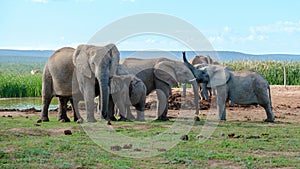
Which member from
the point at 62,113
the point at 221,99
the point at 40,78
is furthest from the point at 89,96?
the point at 40,78

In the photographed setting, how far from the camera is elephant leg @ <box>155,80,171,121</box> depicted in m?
17.3

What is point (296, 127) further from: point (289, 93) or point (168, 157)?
point (289, 93)

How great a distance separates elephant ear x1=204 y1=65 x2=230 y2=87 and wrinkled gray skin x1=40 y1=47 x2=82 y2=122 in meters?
3.78

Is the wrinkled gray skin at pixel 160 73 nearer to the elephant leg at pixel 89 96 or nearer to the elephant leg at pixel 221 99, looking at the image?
the elephant leg at pixel 221 99

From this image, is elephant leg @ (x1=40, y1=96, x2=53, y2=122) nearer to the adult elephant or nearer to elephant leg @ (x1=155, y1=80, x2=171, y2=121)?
the adult elephant

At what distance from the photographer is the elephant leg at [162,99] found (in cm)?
1733

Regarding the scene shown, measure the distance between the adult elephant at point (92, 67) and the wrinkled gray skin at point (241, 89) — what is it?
10.4 ft

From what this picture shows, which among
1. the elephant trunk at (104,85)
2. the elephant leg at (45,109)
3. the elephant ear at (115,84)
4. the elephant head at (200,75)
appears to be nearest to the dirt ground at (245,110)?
the elephant head at (200,75)

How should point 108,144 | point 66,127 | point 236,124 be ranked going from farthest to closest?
point 236,124
point 66,127
point 108,144

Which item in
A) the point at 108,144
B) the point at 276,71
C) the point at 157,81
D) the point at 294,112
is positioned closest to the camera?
the point at 108,144

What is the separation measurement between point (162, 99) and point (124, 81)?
1741mm

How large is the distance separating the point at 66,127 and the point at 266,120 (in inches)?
230

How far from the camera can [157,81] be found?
1833 cm

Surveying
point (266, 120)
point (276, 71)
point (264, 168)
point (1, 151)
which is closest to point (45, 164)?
point (1, 151)
